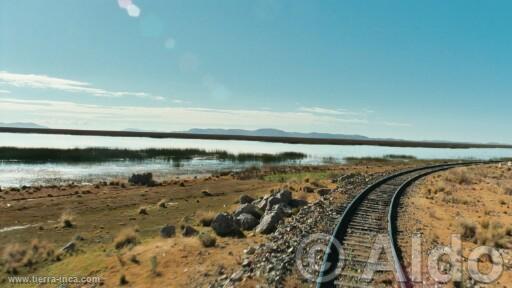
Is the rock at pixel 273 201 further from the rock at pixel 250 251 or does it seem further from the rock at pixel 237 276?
the rock at pixel 237 276

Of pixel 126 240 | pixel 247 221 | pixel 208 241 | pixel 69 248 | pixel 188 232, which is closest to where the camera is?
pixel 208 241

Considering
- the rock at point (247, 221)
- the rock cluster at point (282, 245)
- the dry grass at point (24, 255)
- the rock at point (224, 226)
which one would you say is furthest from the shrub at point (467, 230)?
the dry grass at point (24, 255)

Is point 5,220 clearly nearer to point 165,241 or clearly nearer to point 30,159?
point 165,241

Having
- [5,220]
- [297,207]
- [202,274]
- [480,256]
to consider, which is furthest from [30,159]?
[480,256]

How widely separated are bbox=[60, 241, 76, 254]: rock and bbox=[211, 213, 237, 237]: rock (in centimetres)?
590

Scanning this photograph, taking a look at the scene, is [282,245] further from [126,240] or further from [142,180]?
[142,180]

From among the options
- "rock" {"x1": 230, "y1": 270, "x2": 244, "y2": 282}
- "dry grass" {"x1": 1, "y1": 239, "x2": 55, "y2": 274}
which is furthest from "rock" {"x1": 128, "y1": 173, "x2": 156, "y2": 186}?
"rock" {"x1": 230, "y1": 270, "x2": 244, "y2": 282}

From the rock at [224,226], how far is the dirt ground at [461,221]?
6.31 metres

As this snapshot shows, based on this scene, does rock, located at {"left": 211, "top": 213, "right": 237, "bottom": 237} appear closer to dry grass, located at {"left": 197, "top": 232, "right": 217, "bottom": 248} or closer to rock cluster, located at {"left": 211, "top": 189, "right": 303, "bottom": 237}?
rock cluster, located at {"left": 211, "top": 189, "right": 303, "bottom": 237}

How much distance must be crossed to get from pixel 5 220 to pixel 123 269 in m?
14.3

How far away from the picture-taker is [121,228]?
1923cm

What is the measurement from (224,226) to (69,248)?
6.58 metres

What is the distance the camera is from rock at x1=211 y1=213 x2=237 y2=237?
15.1 meters

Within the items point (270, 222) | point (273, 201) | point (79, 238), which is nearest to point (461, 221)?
point (270, 222)
